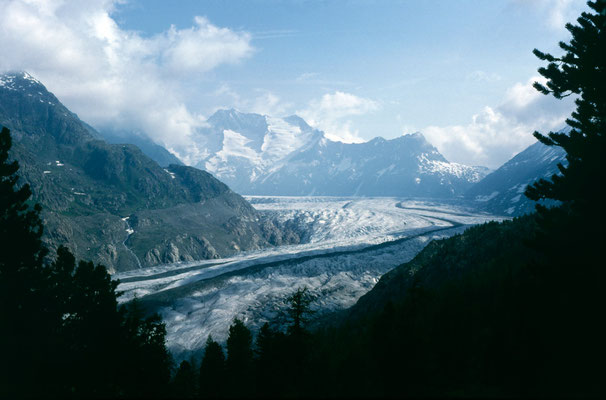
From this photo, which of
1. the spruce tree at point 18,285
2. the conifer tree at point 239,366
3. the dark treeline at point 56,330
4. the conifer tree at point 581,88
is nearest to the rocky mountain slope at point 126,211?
the dark treeline at point 56,330

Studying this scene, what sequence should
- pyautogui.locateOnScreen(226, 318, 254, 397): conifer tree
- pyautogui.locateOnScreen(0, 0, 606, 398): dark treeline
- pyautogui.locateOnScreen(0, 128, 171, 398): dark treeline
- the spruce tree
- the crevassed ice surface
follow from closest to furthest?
pyautogui.locateOnScreen(0, 0, 606, 398): dark treeline, pyautogui.locateOnScreen(226, 318, 254, 397): conifer tree, pyautogui.locateOnScreen(0, 128, 171, 398): dark treeline, the spruce tree, the crevassed ice surface

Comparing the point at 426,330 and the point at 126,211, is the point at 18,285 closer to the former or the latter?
the point at 426,330

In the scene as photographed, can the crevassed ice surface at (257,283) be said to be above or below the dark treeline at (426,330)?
below

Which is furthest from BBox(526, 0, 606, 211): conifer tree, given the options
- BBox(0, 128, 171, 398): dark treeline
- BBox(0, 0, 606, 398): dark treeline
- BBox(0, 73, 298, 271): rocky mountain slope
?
BBox(0, 73, 298, 271): rocky mountain slope

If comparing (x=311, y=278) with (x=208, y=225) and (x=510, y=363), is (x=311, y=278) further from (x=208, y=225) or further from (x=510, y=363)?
(x=208, y=225)

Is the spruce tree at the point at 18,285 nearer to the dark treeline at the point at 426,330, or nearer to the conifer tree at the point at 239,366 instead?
the dark treeline at the point at 426,330

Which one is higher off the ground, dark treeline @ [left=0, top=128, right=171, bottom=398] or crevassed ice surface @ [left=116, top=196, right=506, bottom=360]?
dark treeline @ [left=0, top=128, right=171, bottom=398]

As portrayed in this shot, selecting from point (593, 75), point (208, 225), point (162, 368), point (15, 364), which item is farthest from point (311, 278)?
point (208, 225)

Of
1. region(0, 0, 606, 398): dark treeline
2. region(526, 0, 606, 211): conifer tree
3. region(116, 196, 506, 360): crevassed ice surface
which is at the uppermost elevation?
region(526, 0, 606, 211): conifer tree

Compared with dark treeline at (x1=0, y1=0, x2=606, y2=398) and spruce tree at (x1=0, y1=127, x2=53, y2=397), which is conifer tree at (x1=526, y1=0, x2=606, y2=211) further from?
spruce tree at (x1=0, y1=127, x2=53, y2=397)
